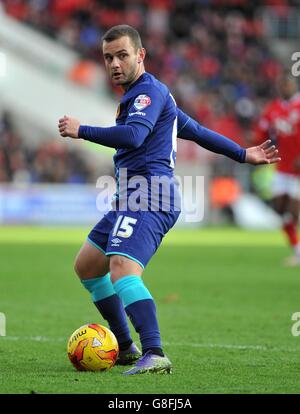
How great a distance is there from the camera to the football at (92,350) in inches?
237

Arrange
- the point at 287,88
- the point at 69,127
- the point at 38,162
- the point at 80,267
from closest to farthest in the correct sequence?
the point at 69,127, the point at 80,267, the point at 287,88, the point at 38,162

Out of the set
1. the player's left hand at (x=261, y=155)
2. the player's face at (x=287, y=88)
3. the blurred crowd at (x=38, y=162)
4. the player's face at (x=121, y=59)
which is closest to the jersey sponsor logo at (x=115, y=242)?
the player's face at (x=121, y=59)

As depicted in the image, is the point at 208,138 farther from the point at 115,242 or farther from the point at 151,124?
the point at 115,242

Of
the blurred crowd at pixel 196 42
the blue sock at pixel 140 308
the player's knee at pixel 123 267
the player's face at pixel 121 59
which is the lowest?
the blue sock at pixel 140 308

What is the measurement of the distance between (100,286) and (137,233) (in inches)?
29.0

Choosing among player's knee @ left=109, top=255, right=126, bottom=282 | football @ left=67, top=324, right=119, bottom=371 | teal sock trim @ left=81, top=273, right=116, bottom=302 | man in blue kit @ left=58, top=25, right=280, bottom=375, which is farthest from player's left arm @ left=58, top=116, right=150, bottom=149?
football @ left=67, top=324, right=119, bottom=371

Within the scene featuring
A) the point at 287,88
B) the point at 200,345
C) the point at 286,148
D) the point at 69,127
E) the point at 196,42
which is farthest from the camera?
Result: the point at 196,42

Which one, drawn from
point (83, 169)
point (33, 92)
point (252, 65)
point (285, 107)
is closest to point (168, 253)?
point (285, 107)

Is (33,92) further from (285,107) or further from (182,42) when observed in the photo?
(285,107)

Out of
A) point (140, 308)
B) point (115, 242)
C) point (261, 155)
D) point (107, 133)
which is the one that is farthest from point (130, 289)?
point (261, 155)

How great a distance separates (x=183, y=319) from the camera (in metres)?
8.70

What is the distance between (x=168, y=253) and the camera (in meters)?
16.2

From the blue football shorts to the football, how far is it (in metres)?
0.57

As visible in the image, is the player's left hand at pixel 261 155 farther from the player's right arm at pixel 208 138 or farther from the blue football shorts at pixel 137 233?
the blue football shorts at pixel 137 233
